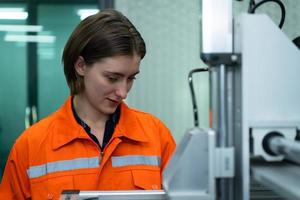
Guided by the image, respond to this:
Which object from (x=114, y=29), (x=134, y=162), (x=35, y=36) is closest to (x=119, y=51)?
(x=114, y=29)

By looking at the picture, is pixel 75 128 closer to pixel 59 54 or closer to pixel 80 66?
pixel 80 66

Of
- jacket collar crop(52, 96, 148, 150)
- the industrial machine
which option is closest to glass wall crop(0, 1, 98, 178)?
jacket collar crop(52, 96, 148, 150)

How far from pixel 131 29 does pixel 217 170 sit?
68 cm

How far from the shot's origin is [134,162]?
4.55 feet

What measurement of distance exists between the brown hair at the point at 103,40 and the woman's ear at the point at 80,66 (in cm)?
A: 1

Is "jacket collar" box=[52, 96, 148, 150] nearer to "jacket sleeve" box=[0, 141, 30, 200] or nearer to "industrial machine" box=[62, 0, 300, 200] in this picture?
"jacket sleeve" box=[0, 141, 30, 200]

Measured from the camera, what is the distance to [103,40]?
4.25 feet

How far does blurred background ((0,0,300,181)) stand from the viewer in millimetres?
2914

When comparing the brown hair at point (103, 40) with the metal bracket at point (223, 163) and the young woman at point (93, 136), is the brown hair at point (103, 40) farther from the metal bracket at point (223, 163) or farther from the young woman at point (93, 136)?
the metal bracket at point (223, 163)

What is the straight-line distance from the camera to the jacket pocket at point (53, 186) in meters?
1.30

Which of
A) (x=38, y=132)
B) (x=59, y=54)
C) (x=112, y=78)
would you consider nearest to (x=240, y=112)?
(x=112, y=78)

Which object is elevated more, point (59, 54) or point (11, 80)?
point (59, 54)

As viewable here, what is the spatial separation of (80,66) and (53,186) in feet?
1.23

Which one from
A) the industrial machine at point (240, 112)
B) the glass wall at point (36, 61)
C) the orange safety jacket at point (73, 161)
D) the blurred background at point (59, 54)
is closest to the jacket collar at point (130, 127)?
the orange safety jacket at point (73, 161)
